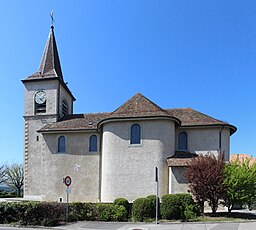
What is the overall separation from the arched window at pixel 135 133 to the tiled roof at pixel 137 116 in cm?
97

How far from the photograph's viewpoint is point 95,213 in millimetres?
15430

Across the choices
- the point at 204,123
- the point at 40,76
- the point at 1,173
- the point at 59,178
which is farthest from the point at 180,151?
the point at 1,173

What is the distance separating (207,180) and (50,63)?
21.6 meters

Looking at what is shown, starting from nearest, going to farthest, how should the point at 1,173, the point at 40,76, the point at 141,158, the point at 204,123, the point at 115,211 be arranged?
the point at 115,211, the point at 141,158, the point at 204,123, the point at 40,76, the point at 1,173

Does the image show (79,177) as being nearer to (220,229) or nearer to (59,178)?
(59,178)

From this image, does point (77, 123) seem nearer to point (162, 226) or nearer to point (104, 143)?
point (104, 143)

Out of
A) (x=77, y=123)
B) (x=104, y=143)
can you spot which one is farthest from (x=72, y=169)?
(x=104, y=143)

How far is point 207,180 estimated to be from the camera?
15664 millimetres

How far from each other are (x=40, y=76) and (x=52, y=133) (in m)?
7.04

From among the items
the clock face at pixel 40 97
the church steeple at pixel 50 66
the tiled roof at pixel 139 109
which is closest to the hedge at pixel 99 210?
the tiled roof at pixel 139 109

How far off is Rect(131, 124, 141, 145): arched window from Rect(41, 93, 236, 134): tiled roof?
3.19 feet

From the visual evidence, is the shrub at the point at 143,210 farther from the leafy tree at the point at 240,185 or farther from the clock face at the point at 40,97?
the clock face at the point at 40,97

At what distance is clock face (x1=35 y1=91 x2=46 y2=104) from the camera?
27.6 metres

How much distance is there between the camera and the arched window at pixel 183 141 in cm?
2256
